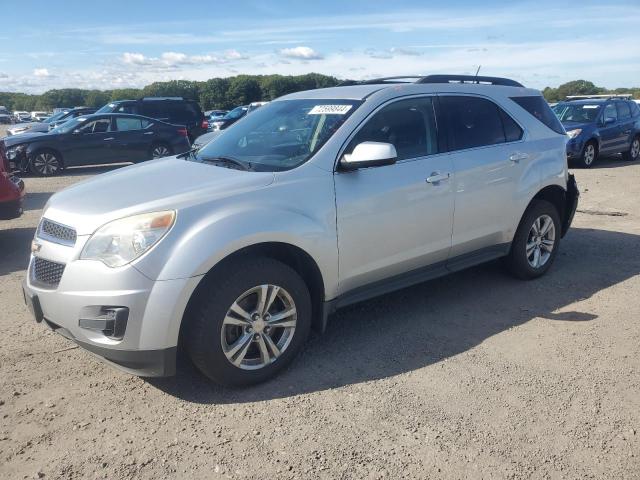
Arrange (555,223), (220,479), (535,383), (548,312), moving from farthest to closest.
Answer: (555,223)
(548,312)
(535,383)
(220,479)

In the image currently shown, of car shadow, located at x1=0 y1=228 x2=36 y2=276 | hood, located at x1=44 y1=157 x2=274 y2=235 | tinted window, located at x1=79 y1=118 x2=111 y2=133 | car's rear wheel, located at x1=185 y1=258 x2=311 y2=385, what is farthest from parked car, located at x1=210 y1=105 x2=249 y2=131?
car's rear wheel, located at x1=185 y1=258 x2=311 y2=385

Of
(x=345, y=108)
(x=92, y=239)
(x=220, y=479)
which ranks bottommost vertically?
(x=220, y=479)

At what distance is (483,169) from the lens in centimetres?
460

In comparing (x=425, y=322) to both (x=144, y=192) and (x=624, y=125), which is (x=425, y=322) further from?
(x=624, y=125)

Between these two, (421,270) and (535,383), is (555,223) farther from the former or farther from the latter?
(535,383)

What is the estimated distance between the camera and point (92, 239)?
3.12 meters

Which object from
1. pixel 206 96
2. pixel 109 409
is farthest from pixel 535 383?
pixel 206 96

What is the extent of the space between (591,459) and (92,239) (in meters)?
2.84

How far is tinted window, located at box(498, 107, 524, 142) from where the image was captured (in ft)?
16.3

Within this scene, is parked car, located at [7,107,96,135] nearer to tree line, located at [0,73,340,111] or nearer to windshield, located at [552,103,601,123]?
windshield, located at [552,103,601,123]

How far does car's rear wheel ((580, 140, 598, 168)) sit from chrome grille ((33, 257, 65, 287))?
43.8 ft

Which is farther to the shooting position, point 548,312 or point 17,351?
point 548,312

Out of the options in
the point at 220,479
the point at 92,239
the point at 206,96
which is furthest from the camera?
the point at 206,96

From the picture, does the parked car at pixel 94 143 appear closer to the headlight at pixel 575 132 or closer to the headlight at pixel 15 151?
the headlight at pixel 15 151
